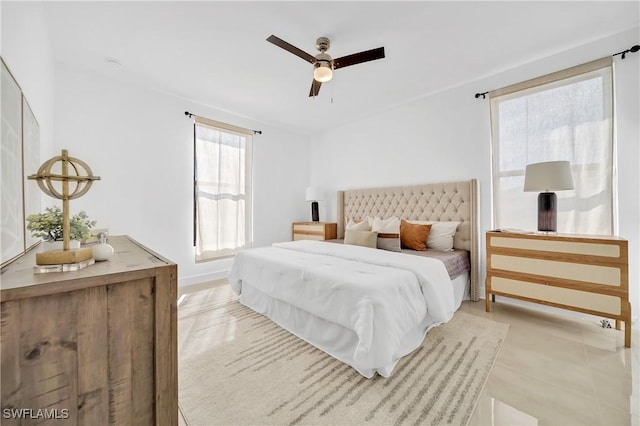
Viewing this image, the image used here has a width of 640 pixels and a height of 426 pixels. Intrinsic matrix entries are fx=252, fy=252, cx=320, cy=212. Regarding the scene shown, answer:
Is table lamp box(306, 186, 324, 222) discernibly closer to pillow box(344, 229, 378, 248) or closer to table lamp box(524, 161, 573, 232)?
pillow box(344, 229, 378, 248)

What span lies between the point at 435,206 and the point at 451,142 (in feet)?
2.96

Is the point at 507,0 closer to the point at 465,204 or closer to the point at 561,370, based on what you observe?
the point at 465,204

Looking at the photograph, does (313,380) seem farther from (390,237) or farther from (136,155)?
(136,155)

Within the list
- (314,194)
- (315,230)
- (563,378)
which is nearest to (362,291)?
(563,378)

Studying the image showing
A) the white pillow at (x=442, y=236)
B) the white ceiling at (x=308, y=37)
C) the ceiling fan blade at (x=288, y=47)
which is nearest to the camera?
the ceiling fan blade at (x=288, y=47)

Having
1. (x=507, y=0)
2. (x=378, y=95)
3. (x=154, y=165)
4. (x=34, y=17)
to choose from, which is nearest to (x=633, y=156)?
(x=507, y=0)

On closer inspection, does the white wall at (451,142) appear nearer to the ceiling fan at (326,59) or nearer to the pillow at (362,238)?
the pillow at (362,238)

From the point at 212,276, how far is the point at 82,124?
255 centimetres

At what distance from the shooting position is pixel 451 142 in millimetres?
3463

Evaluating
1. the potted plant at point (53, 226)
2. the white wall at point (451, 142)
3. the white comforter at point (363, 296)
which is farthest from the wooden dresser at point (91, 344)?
the white wall at point (451, 142)

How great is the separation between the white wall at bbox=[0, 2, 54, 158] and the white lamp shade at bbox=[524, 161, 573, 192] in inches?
151

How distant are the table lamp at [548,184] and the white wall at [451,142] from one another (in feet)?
1.71

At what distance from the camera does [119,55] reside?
8.79 ft

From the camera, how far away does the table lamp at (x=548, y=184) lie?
2367mm
